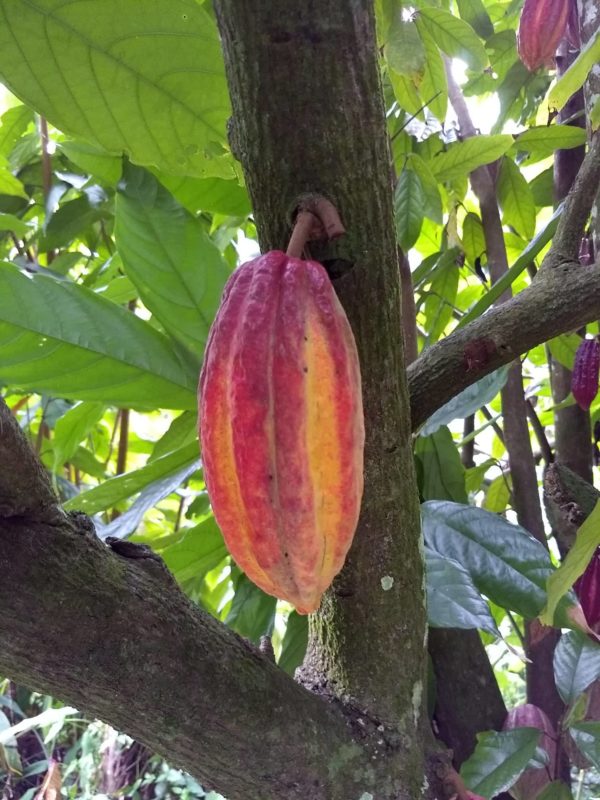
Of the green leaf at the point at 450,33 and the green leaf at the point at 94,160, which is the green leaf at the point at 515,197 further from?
the green leaf at the point at 94,160

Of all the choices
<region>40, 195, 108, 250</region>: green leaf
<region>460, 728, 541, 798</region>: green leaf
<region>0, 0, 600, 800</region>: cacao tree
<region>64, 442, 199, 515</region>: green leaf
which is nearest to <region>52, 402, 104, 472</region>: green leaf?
<region>0, 0, 600, 800</region>: cacao tree

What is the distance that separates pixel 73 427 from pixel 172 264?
427 mm

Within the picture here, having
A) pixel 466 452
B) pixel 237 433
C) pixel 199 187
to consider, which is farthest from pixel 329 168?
pixel 466 452

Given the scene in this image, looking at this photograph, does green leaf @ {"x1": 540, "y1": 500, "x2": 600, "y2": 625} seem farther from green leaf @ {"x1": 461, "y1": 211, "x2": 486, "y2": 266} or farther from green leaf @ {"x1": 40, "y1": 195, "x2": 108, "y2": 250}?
green leaf @ {"x1": 40, "y1": 195, "x2": 108, "y2": 250}

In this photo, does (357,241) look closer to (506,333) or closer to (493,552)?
(506,333)

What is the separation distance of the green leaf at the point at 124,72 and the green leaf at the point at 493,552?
49 centimetres

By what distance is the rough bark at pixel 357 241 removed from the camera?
1.46 ft

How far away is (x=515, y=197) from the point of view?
1288mm

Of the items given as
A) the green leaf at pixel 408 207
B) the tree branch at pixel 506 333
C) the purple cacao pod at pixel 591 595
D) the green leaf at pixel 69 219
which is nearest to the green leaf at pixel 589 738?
the purple cacao pod at pixel 591 595

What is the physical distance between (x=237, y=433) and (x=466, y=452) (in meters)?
1.10

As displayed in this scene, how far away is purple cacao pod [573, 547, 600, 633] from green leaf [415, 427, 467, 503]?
0.22 m

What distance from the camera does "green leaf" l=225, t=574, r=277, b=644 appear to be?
0.98m

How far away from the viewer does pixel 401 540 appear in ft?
1.94

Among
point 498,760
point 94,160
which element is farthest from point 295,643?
point 94,160
